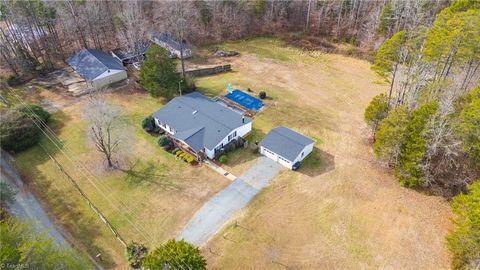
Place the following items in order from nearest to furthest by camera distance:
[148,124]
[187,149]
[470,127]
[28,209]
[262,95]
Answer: [470,127] < [28,209] < [187,149] < [148,124] < [262,95]

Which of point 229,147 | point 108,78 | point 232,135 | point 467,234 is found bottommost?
point 229,147

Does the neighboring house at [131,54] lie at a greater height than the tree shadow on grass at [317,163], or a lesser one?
greater

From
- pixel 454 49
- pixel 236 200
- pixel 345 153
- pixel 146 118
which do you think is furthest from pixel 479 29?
pixel 146 118

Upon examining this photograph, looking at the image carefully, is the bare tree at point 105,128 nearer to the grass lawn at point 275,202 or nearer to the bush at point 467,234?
the grass lawn at point 275,202

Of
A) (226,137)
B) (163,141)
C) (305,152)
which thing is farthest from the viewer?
(163,141)

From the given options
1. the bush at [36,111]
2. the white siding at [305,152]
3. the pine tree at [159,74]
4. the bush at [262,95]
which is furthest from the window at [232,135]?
the bush at [36,111]

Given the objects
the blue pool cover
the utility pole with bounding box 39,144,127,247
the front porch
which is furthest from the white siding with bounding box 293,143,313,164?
the utility pole with bounding box 39,144,127,247

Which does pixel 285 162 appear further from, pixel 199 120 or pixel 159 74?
pixel 159 74

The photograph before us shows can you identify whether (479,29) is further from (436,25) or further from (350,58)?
(350,58)

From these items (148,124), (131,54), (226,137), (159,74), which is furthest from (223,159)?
(131,54)
